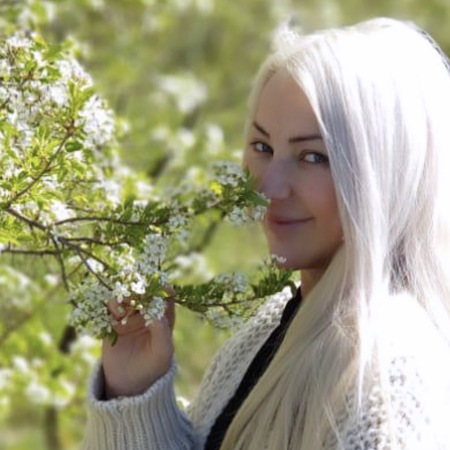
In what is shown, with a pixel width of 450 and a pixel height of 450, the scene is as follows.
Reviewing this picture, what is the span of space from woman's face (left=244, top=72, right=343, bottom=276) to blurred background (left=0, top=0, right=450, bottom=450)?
441 millimetres

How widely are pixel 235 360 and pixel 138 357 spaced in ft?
0.92

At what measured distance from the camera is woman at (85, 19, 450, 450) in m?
1.83

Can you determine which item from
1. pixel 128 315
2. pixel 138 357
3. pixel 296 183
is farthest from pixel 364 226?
pixel 138 357

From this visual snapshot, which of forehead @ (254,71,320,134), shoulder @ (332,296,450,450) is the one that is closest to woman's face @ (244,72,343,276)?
forehead @ (254,71,320,134)

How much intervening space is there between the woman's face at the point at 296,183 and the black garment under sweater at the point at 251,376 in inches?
10.3

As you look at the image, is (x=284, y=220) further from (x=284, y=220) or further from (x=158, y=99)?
(x=158, y=99)

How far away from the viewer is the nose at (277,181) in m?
1.97

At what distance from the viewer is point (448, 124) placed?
6.50 feet

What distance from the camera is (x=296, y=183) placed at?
1.95 metres

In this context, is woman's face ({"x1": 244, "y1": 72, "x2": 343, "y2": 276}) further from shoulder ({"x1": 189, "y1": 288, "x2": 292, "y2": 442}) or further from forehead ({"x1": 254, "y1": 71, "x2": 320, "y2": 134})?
shoulder ({"x1": 189, "y1": 288, "x2": 292, "y2": 442})

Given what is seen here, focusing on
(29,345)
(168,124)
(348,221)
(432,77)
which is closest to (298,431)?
(348,221)

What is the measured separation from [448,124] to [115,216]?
0.64 meters

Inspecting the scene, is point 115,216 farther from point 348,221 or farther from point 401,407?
point 401,407

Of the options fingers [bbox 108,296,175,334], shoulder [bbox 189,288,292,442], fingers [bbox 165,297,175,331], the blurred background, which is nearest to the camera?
fingers [bbox 108,296,175,334]
